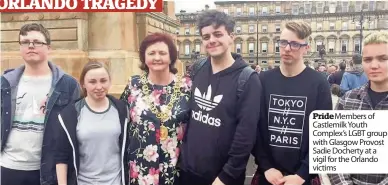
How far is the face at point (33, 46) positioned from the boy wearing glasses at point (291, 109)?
1592mm

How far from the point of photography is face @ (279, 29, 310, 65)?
290 centimetres

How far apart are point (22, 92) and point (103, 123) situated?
67 cm

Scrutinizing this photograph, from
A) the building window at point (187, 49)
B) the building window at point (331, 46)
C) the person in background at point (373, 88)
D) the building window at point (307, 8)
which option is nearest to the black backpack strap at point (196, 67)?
the person in background at point (373, 88)

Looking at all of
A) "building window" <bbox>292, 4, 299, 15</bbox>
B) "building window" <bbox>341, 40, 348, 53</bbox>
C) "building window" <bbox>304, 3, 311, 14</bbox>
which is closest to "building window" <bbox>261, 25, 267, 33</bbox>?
"building window" <bbox>292, 4, 299, 15</bbox>

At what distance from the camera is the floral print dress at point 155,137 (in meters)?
2.99

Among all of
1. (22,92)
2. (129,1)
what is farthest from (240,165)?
(129,1)

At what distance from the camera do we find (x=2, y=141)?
10.2 feet

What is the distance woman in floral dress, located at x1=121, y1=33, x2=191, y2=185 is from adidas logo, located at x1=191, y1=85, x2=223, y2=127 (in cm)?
11

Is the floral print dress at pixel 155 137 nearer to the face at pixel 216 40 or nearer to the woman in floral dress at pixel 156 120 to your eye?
the woman in floral dress at pixel 156 120

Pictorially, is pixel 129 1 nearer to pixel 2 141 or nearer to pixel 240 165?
pixel 2 141

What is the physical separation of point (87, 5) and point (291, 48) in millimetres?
3278

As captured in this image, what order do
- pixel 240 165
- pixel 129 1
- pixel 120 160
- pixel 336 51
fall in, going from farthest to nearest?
pixel 336 51, pixel 129 1, pixel 120 160, pixel 240 165

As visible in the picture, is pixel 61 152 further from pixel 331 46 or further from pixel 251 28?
pixel 331 46

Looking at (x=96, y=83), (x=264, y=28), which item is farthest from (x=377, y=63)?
(x=264, y=28)
